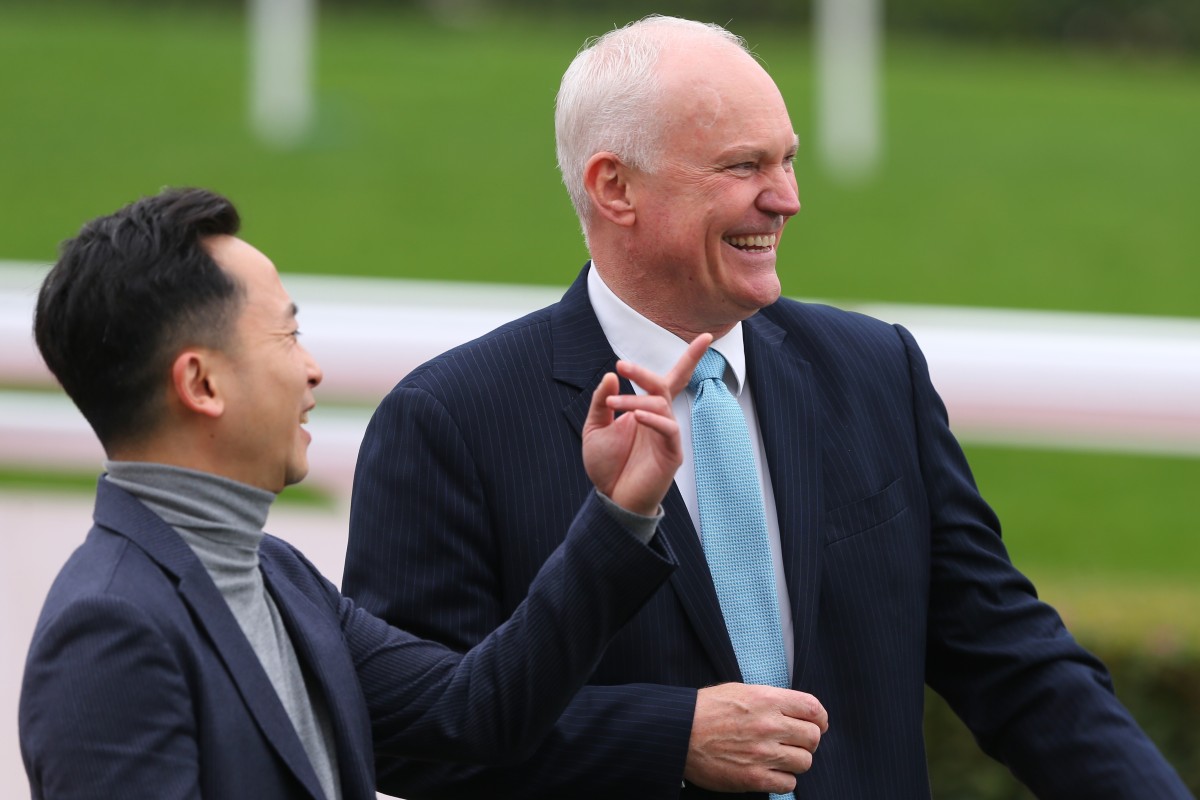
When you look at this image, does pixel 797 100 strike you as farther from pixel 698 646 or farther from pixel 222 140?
pixel 698 646

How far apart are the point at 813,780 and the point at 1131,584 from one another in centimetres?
254

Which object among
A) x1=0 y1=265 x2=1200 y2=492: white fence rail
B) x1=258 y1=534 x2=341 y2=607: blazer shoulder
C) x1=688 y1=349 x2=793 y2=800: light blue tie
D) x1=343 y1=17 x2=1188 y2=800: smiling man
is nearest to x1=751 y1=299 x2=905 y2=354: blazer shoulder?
x1=343 y1=17 x2=1188 y2=800: smiling man

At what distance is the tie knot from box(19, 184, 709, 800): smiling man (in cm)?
54

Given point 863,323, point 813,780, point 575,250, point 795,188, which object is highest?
point 795,188

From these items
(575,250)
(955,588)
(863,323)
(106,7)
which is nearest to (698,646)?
(955,588)

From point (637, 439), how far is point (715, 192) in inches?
26.0

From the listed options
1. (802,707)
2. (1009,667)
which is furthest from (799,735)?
(1009,667)

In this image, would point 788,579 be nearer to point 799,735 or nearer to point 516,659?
point 799,735

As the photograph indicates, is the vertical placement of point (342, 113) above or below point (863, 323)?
below

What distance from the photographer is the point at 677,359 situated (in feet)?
9.18

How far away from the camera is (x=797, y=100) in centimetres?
2516

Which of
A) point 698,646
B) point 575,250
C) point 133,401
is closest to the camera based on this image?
point 133,401

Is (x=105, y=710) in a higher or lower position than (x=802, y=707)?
higher

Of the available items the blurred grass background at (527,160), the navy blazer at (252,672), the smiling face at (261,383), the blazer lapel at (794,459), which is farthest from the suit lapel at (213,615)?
the blurred grass background at (527,160)
